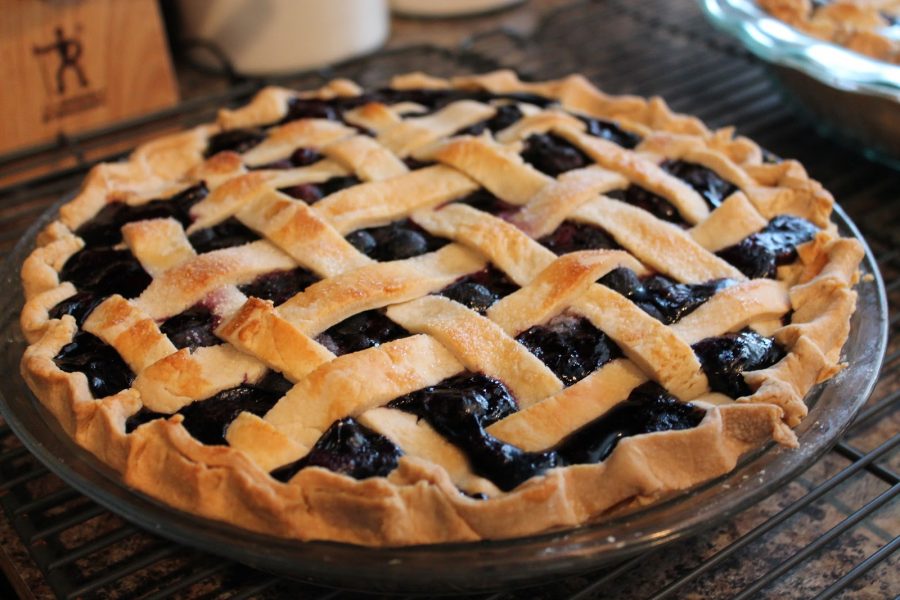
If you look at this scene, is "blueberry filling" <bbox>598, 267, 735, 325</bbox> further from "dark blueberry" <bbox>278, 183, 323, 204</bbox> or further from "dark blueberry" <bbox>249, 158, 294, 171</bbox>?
"dark blueberry" <bbox>249, 158, 294, 171</bbox>

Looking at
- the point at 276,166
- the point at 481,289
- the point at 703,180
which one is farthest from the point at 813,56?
the point at 276,166

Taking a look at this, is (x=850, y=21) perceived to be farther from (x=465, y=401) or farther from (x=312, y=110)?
(x=465, y=401)

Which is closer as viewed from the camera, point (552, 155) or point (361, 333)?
point (361, 333)

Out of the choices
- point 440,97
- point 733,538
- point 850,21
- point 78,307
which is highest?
point 850,21

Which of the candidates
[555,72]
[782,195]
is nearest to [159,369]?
[782,195]

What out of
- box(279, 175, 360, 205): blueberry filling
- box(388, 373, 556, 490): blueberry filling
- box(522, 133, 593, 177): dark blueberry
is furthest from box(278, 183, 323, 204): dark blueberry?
box(388, 373, 556, 490): blueberry filling

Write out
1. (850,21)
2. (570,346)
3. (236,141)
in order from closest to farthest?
(570,346) → (236,141) → (850,21)
